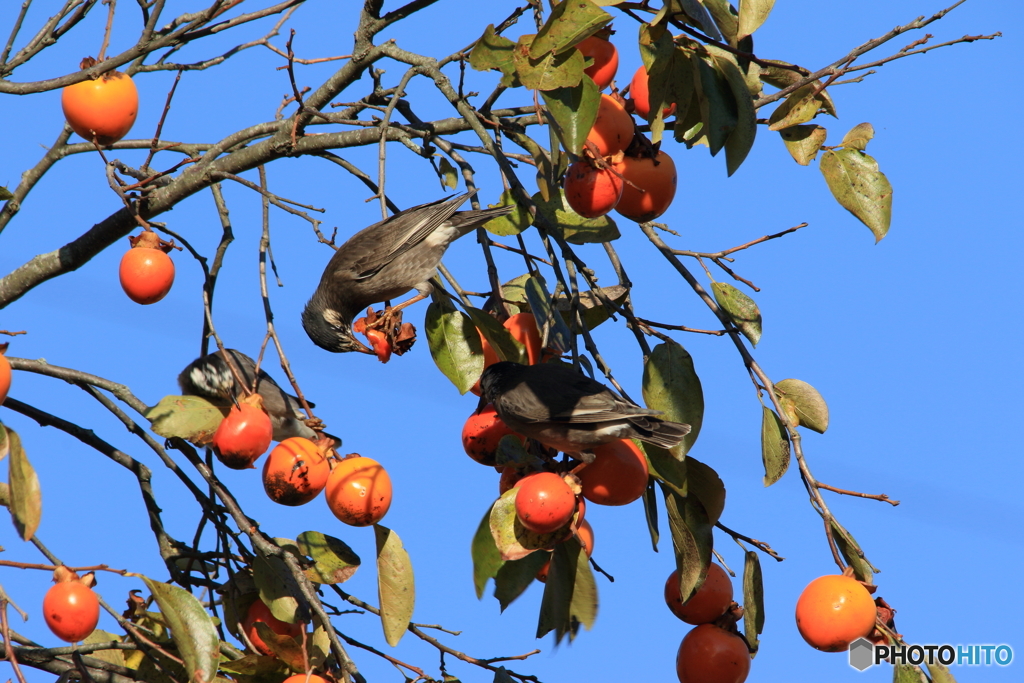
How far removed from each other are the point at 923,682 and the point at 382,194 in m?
1.97

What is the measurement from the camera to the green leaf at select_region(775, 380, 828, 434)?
2.50 metres

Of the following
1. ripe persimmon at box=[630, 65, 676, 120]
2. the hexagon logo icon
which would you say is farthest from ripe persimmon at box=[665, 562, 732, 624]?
ripe persimmon at box=[630, 65, 676, 120]

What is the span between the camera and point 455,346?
2684 mm

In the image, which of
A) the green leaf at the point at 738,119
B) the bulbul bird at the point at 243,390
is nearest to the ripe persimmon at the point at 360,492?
the bulbul bird at the point at 243,390

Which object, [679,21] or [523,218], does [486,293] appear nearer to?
[523,218]

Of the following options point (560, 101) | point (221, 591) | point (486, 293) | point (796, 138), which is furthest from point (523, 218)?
point (221, 591)

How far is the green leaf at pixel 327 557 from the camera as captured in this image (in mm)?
2787

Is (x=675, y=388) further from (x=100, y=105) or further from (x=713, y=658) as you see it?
(x=100, y=105)

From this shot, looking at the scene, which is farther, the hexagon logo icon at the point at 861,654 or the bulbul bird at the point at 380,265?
the bulbul bird at the point at 380,265

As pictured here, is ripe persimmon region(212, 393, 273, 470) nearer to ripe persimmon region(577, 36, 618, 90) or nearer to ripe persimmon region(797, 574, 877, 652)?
ripe persimmon region(577, 36, 618, 90)

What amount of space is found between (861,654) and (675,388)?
0.91 meters

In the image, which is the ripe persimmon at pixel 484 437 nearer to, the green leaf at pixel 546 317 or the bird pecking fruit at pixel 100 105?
the green leaf at pixel 546 317

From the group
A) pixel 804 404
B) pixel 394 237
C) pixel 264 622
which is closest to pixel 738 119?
pixel 804 404

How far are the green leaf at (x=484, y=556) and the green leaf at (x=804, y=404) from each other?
36.6 inches
